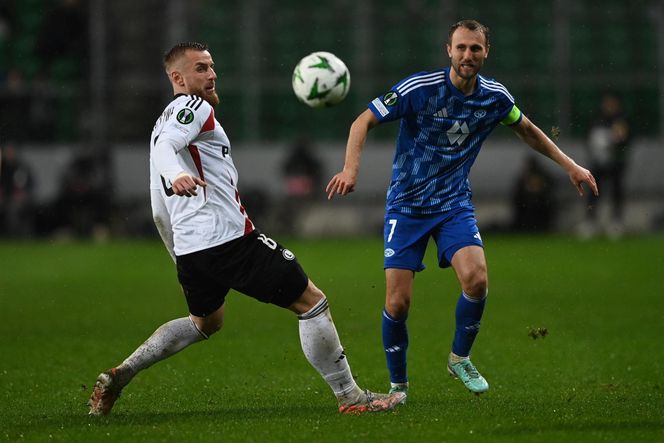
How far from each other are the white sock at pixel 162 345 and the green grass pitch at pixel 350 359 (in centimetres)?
27

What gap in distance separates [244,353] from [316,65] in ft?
8.37

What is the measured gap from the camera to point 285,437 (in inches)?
243

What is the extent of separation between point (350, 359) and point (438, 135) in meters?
2.38

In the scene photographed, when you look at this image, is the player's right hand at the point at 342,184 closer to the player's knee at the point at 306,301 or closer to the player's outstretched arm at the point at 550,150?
the player's knee at the point at 306,301

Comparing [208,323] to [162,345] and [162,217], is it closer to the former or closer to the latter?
[162,345]

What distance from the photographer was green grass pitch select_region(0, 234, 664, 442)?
21.3 feet

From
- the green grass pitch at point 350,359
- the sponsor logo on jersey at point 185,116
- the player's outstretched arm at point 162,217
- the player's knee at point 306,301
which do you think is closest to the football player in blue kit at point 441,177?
the green grass pitch at point 350,359

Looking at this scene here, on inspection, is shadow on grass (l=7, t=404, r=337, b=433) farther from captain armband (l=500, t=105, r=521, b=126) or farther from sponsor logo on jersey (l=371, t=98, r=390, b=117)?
captain armband (l=500, t=105, r=521, b=126)

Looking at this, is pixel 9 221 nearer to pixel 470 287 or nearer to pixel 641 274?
pixel 641 274

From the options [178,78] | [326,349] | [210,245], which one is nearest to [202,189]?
[210,245]

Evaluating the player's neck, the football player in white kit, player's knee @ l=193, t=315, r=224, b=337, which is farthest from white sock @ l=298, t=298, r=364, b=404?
the player's neck

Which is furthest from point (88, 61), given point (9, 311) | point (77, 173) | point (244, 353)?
point (244, 353)

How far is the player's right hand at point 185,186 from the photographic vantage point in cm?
615

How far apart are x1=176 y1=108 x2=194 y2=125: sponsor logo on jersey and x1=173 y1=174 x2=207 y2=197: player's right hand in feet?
1.44
